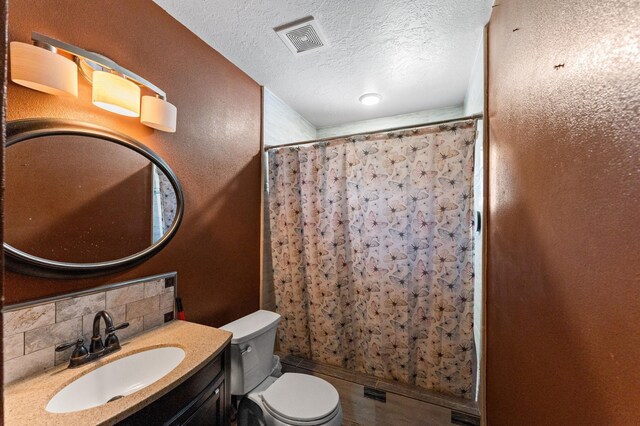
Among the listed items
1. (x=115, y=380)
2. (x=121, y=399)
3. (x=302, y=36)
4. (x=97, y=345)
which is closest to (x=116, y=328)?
(x=97, y=345)

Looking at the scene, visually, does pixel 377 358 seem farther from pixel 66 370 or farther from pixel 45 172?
pixel 45 172

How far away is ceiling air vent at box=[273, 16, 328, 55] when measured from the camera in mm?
1513

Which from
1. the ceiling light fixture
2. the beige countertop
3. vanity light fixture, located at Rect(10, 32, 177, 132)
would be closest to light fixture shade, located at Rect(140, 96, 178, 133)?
vanity light fixture, located at Rect(10, 32, 177, 132)

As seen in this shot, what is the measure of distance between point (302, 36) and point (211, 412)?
209 centimetres

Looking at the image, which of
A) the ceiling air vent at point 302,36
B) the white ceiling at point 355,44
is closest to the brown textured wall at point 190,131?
the white ceiling at point 355,44

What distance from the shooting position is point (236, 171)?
77.4 inches

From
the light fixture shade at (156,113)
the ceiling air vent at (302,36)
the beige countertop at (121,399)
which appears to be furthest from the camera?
the ceiling air vent at (302,36)

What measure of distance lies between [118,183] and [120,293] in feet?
1.74

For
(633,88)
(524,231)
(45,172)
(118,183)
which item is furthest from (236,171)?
(633,88)

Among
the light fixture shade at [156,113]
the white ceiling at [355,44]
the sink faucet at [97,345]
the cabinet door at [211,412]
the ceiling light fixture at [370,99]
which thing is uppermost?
the white ceiling at [355,44]

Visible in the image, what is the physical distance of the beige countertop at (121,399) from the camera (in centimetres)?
72

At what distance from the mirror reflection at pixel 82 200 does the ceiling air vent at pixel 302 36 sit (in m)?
1.13

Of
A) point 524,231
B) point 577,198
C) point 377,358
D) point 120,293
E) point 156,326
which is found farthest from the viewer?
point 377,358

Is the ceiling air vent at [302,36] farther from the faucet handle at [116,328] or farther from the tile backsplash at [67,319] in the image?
the faucet handle at [116,328]
